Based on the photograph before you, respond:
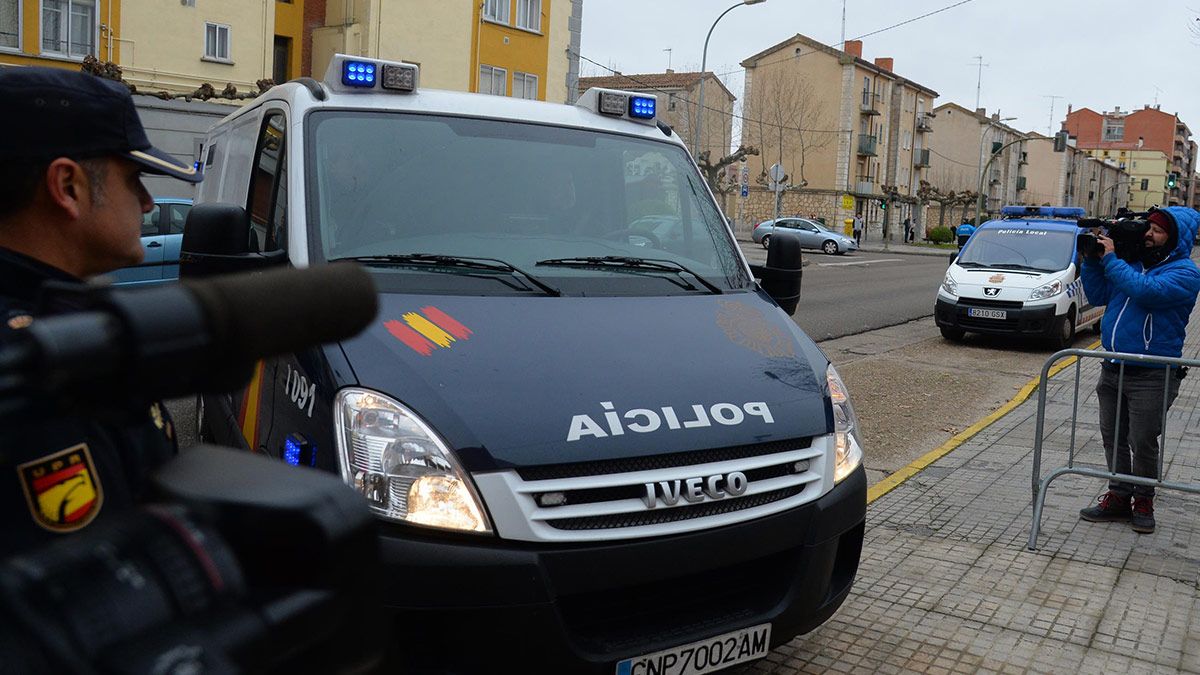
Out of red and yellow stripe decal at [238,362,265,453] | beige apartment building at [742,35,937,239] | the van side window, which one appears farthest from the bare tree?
red and yellow stripe decal at [238,362,265,453]

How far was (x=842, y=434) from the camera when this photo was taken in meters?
3.67

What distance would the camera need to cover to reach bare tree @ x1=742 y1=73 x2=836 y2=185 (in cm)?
6750

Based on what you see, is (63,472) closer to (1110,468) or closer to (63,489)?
(63,489)

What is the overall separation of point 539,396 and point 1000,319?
11.6 meters

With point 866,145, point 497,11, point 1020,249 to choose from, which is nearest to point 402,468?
point 1020,249

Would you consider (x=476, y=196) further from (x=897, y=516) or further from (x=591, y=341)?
(x=897, y=516)

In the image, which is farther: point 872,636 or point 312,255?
point 872,636

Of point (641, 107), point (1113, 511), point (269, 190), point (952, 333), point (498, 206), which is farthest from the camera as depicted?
point (952, 333)

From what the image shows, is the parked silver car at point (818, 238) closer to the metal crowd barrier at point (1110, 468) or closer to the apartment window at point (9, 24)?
the apartment window at point (9, 24)

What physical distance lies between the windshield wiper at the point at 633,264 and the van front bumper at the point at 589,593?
119cm

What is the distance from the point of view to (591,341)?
11.3ft

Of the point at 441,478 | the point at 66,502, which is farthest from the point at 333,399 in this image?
the point at 66,502

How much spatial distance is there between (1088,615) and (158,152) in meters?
4.39

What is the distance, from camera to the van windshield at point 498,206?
387cm
